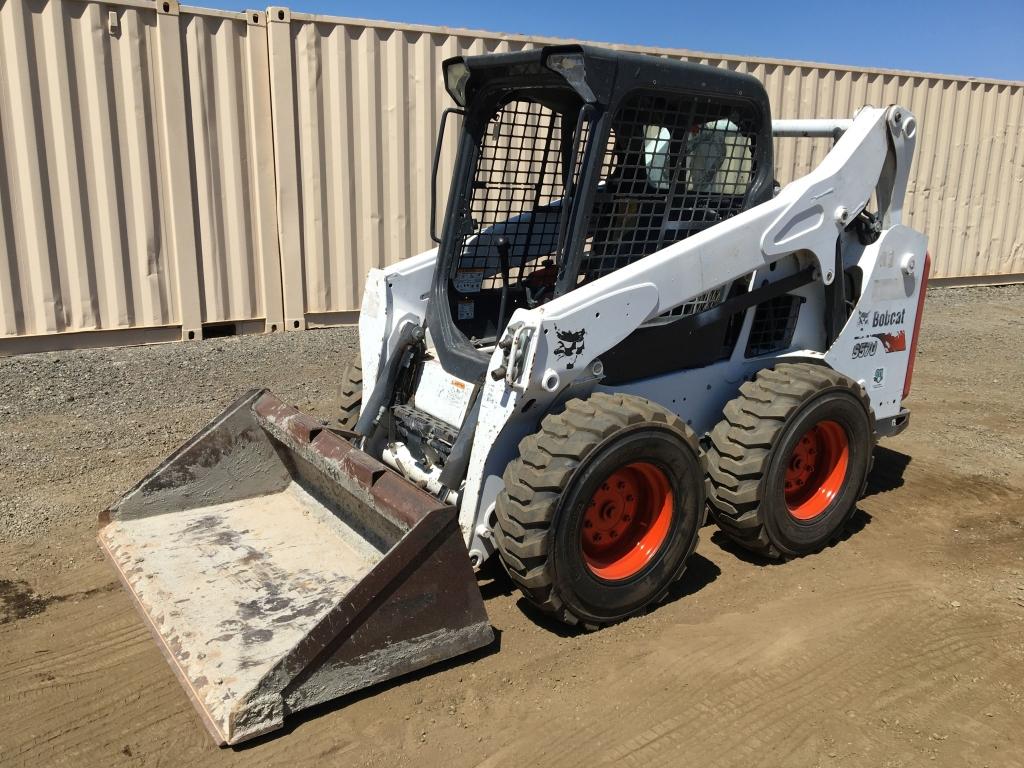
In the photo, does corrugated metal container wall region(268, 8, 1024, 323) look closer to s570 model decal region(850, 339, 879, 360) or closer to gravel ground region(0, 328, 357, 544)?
gravel ground region(0, 328, 357, 544)

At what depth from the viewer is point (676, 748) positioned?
2709 millimetres

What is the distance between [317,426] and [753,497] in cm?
187

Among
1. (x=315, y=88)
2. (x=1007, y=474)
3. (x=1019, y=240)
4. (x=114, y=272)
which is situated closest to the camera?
(x=1007, y=474)

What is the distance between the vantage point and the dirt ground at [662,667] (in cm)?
270

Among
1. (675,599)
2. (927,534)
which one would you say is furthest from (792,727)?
(927,534)

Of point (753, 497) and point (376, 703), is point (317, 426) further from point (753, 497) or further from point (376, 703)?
point (753, 497)

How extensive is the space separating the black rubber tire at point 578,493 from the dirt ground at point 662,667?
175mm

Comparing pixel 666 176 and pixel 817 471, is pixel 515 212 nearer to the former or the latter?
pixel 666 176

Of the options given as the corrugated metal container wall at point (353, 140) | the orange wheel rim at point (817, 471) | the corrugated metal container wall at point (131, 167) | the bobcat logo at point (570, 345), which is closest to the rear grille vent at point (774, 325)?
the orange wheel rim at point (817, 471)

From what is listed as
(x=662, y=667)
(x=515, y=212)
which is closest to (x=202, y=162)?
(x=515, y=212)

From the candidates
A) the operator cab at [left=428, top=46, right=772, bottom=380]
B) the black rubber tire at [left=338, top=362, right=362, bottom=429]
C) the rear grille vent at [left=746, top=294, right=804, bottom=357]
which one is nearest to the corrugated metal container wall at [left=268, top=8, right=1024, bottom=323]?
the black rubber tire at [left=338, top=362, right=362, bottom=429]

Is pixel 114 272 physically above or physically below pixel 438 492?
above

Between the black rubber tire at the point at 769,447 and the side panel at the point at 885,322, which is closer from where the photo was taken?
the black rubber tire at the point at 769,447

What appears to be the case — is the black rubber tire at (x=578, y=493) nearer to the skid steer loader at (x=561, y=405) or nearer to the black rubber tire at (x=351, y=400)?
the skid steer loader at (x=561, y=405)
